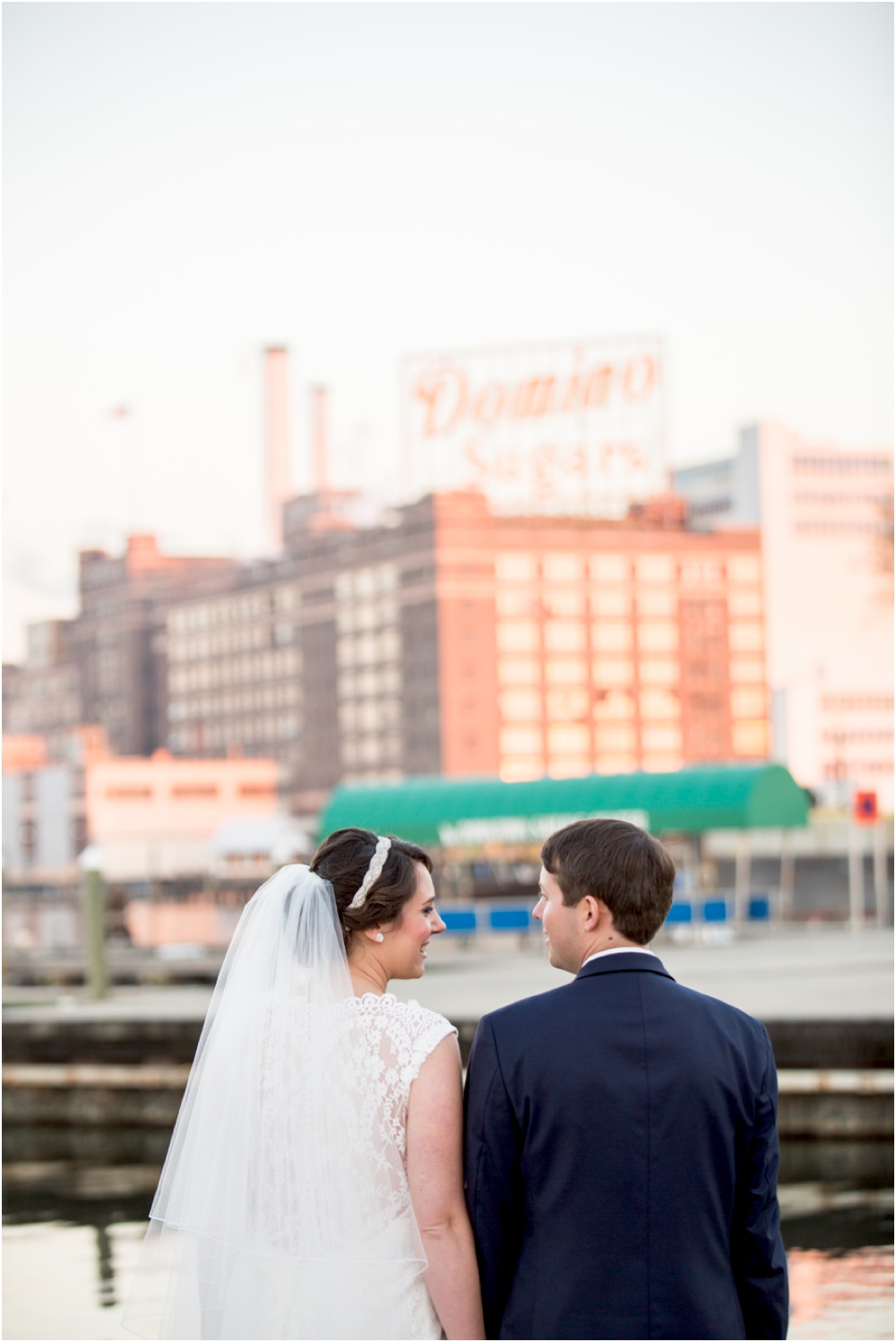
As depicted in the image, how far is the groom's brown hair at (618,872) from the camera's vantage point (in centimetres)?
325

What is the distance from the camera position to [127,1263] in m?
10.5

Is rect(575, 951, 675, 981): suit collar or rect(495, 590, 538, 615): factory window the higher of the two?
rect(495, 590, 538, 615): factory window

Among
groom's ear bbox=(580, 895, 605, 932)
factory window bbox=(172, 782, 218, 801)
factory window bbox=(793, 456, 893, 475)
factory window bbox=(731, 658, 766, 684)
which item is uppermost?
factory window bbox=(793, 456, 893, 475)

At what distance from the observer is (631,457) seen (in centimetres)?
10812

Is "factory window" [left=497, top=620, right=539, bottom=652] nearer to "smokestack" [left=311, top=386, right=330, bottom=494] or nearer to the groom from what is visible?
"smokestack" [left=311, top=386, right=330, bottom=494]

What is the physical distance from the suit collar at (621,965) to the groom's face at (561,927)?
0.05 metres

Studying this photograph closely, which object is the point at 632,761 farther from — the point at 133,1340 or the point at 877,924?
the point at 133,1340

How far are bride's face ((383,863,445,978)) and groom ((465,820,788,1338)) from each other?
0.32 meters

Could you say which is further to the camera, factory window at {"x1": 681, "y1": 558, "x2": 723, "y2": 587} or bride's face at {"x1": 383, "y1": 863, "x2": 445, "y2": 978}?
factory window at {"x1": 681, "y1": 558, "x2": 723, "y2": 587}

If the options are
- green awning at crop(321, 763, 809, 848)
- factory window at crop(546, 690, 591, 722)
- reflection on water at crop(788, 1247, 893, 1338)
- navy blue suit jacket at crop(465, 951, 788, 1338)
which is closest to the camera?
navy blue suit jacket at crop(465, 951, 788, 1338)

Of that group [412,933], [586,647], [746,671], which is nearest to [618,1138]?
[412,933]

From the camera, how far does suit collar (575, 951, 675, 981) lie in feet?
10.6

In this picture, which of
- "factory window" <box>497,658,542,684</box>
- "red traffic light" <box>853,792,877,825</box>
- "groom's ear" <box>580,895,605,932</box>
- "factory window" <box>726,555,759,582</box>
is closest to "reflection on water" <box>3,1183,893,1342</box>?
"groom's ear" <box>580,895,605,932</box>

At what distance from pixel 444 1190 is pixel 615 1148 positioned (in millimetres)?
383
